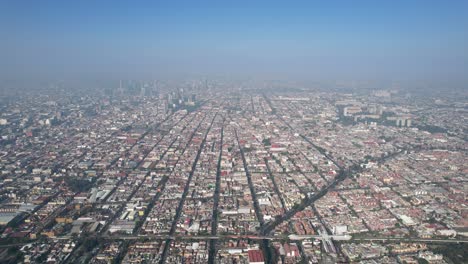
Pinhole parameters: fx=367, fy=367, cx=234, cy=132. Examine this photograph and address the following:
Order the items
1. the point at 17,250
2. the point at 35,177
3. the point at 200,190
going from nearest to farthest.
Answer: the point at 17,250, the point at 200,190, the point at 35,177

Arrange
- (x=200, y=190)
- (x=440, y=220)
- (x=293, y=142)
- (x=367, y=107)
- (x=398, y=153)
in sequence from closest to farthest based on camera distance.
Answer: (x=440, y=220) → (x=200, y=190) → (x=398, y=153) → (x=293, y=142) → (x=367, y=107)

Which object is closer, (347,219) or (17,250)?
(17,250)

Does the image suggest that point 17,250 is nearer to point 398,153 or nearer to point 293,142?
point 293,142

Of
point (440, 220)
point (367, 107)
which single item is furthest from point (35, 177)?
point (367, 107)

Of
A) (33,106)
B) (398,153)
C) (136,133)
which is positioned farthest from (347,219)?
(33,106)

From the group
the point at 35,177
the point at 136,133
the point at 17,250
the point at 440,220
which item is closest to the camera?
the point at 17,250

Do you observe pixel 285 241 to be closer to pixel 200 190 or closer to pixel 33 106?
pixel 200 190

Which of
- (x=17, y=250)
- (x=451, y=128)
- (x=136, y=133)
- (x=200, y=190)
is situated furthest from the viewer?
(x=451, y=128)

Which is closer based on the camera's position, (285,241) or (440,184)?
(285,241)
